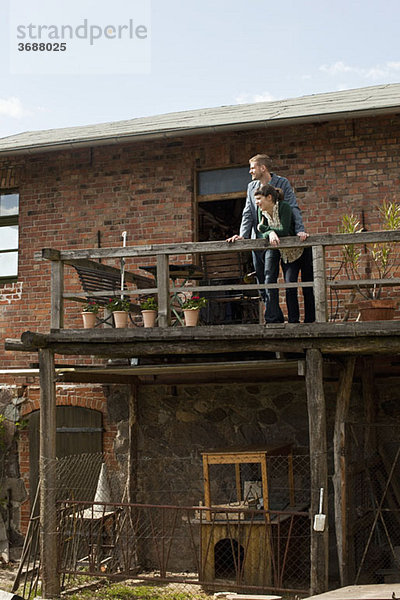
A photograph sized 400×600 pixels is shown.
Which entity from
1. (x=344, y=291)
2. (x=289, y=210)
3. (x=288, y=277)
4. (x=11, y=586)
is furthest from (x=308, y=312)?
(x=11, y=586)

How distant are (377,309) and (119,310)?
107 inches

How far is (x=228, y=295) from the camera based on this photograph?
396 inches

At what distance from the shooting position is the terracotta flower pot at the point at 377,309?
8203mm

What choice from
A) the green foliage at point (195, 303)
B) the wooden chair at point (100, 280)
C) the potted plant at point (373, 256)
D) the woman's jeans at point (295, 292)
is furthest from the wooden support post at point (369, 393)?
the wooden chair at point (100, 280)

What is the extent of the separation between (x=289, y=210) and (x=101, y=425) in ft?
14.4

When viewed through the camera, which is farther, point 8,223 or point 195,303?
point 8,223

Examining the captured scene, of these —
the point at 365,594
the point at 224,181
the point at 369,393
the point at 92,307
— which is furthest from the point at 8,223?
the point at 365,594

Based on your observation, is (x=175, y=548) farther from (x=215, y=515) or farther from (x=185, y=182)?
(x=185, y=182)

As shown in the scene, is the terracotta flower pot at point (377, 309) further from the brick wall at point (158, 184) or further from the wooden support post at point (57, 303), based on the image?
the wooden support post at point (57, 303)

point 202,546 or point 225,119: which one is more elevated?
point 225,119

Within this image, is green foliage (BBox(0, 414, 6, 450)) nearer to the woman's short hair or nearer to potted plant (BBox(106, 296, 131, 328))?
potted plant (BBox(106, 296, 131, 328))

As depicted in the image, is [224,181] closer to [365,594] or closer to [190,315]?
[190,315]

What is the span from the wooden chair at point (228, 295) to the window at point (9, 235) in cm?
318

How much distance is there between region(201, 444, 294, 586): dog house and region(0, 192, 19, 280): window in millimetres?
4351
